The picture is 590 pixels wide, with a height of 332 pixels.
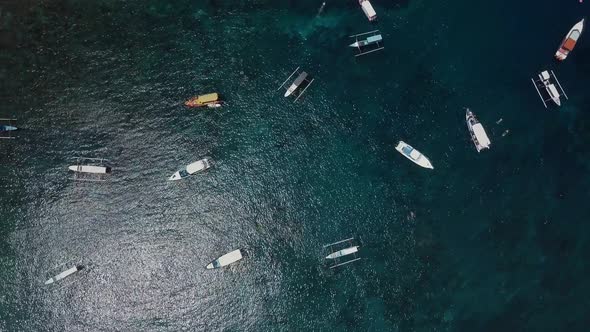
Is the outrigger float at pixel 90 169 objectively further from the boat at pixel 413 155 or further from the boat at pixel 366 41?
the boat at pixel 413 155

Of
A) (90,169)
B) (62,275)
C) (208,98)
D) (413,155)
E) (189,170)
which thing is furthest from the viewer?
(208,98)

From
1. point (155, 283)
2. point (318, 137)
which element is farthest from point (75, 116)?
point (318, 137)

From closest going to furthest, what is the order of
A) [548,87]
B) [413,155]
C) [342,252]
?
[342,252], [413,155], [548,87]

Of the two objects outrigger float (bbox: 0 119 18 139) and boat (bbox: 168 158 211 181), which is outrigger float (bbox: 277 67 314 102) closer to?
boat (bbox: 168 158 211 181)

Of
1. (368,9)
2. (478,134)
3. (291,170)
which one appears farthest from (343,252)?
(368,9)

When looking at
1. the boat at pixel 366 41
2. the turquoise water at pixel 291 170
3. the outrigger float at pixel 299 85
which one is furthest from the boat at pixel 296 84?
the boat at pixel 366 41

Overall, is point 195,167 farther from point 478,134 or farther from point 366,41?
point 478,134

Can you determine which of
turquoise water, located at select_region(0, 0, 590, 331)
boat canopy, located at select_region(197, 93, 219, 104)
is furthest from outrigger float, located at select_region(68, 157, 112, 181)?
boat canopy, located at select_region(197, 93, 219, 104)
